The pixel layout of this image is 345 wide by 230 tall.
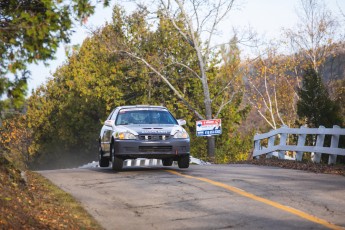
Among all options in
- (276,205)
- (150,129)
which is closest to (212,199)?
(276,205)

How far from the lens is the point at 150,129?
16078 mm

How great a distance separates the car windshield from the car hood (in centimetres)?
71

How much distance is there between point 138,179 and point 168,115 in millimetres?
3810

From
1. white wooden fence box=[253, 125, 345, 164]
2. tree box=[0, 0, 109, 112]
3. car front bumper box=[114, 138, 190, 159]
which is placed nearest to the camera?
tree box=[0, 0, 109, 112]

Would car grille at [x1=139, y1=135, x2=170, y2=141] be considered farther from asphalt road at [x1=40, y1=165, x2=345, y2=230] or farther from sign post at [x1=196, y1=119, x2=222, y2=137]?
sign post at [x1=196, y1=119, x2=222, y2=137]

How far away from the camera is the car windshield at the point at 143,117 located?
17156mm

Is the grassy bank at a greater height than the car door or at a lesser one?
lesser

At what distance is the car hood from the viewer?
52.5 ft

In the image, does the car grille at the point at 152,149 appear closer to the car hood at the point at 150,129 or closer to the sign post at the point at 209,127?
the car hood at the point at 150,129

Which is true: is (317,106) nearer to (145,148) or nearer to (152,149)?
(152,149)

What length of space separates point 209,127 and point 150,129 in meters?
11.2

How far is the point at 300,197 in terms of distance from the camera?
430 inches

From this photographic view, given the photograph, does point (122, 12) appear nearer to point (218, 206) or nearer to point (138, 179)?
point (138, 179)

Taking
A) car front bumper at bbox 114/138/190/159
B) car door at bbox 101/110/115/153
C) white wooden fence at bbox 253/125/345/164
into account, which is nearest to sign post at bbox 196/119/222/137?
white wooden fence at bbox 253/125/345/164
